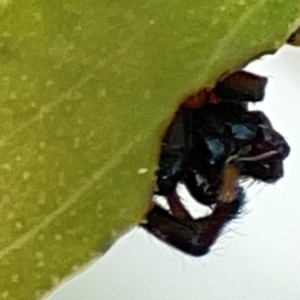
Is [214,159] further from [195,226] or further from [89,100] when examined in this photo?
[89,100]

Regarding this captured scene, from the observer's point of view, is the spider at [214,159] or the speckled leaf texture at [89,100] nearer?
the speckled leaf texture at [89,100]

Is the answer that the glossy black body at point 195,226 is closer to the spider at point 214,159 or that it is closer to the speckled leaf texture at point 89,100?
the spider at point 214,159

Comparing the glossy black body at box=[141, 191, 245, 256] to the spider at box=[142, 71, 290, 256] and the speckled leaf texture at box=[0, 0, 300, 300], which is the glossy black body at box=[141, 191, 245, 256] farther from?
the speckled leaf texture at box=[0, 0, 300, 300]

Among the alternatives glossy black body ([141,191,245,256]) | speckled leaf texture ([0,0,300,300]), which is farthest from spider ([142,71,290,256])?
speckled leaf texture ([0,0,300,300])

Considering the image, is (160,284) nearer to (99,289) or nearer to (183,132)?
(99,289)

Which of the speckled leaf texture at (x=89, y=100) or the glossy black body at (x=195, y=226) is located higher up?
the speckled leaf texture at (x=89, y=100)

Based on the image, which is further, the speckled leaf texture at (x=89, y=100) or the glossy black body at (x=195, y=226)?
the glossy black body at (x=195, y=226)

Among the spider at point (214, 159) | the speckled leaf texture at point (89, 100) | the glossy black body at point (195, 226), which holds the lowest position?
the glossy black body at point (195, 226)

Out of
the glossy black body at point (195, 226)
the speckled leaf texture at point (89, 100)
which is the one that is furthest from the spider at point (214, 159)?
the speckled leaf texture at point (89, 100)
